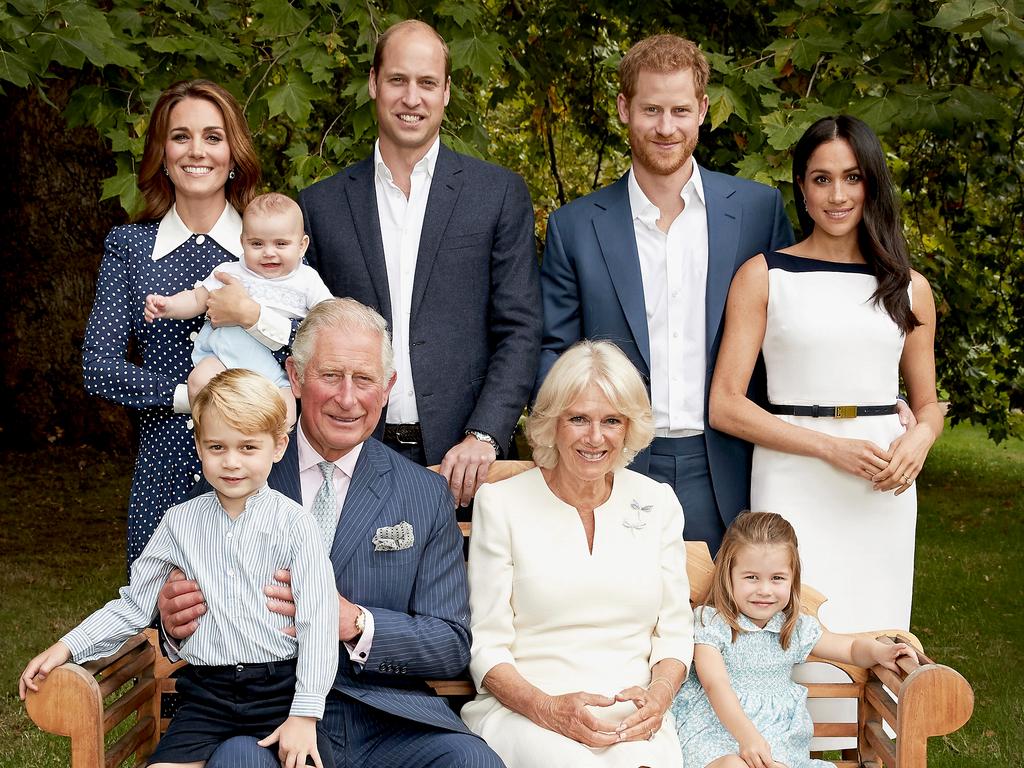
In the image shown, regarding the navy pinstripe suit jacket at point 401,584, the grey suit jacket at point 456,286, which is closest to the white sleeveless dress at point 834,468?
the grey suit jacket at point 456,286

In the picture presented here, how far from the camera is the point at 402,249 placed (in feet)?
12.2

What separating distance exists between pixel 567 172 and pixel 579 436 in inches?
365

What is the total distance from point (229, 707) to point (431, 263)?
4.82ft

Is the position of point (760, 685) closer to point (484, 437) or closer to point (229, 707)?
point (484, 437)

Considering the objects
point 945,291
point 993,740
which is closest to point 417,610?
point 993,740

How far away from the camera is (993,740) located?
554cm

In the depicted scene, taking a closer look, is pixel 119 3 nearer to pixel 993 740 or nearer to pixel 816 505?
pixel 816 505

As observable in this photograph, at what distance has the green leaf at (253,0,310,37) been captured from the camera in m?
4.95

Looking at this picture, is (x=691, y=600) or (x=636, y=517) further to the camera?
(x=691, y=600)

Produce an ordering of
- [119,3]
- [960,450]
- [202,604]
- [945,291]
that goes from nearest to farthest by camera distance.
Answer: [202,604] < [119,3] < [945,291] < [960,450]

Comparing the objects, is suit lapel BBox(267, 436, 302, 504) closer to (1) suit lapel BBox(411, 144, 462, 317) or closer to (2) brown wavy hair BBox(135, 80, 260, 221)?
(1) suit lapel BBox(411, 144, 462, 317)

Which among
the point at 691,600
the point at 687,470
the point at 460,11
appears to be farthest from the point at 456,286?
the point at 460,11

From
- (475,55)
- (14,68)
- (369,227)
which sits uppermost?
(475,55)

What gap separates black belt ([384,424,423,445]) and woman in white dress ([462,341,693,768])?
1.61 ft
